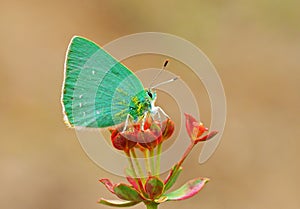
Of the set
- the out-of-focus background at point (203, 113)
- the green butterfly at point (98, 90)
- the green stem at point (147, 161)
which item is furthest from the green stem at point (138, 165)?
the out-of-focus background at point (203, 113)

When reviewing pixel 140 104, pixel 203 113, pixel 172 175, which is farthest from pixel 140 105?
pixel 203 113

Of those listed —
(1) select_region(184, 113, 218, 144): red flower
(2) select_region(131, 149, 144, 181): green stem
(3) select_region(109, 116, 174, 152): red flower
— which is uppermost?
(1) select_region(184, 113, 218, 144): red flower

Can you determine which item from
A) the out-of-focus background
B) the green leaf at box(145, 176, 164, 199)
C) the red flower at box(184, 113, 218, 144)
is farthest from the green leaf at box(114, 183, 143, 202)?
the out-of-focus background

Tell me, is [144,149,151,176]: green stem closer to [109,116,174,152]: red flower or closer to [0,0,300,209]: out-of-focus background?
[109,116,174,152]: red flower

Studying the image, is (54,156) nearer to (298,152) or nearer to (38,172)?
(38,172)

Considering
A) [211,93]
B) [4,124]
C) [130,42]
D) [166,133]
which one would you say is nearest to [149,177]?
[166,133]

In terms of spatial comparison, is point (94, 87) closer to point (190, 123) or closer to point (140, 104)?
point (140, 104)

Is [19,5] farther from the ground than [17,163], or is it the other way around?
[19,5]

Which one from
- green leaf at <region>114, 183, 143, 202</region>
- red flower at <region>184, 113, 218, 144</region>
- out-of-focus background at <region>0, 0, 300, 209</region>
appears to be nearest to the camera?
green leaf at <region>114, 183, 143, 202</region>
